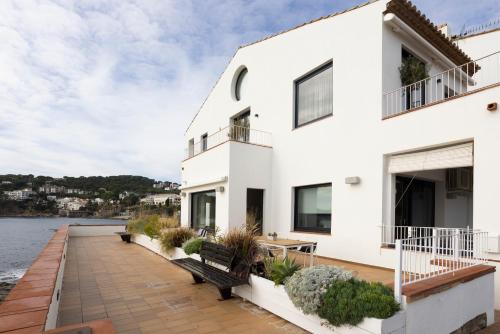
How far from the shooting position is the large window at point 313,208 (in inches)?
347

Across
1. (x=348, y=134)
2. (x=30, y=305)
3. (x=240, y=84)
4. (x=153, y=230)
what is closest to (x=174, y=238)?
(x=153, y=230)

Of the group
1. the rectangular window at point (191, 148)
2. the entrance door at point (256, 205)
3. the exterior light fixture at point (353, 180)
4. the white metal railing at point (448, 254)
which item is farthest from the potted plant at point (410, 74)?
the rectangular window at point (191, 148)

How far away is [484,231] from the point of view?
5.38 m

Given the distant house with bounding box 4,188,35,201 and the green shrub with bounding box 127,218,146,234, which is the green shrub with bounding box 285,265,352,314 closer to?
the green shrub with bounding box 127,218,146,234

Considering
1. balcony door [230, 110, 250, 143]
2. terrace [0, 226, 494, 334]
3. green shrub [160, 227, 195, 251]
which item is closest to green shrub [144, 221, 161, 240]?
green shrub [160, 227, 195, 251]

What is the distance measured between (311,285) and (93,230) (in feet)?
51.7

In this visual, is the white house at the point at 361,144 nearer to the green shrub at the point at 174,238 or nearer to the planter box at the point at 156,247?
the green shrub at the point at 174,238

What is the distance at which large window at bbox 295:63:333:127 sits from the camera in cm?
912

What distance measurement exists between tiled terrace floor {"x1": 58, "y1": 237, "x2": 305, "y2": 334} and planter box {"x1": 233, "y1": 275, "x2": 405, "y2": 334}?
0.11 m

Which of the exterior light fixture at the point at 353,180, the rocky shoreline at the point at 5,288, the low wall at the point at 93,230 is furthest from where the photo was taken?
the low wall at the point at 93,230

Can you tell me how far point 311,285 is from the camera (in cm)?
371

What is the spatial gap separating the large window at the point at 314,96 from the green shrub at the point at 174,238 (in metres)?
4.97

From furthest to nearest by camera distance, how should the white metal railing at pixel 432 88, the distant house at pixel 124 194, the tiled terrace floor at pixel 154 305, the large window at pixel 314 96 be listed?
1. the distant house at pixel 124 194
2. the large window at pixel 314 96
3. the white metal railing at pixel 432 88
4. the tiled terrace floor at pixel 154 305

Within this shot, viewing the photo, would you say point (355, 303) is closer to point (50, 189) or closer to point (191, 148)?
point (191, 148)
